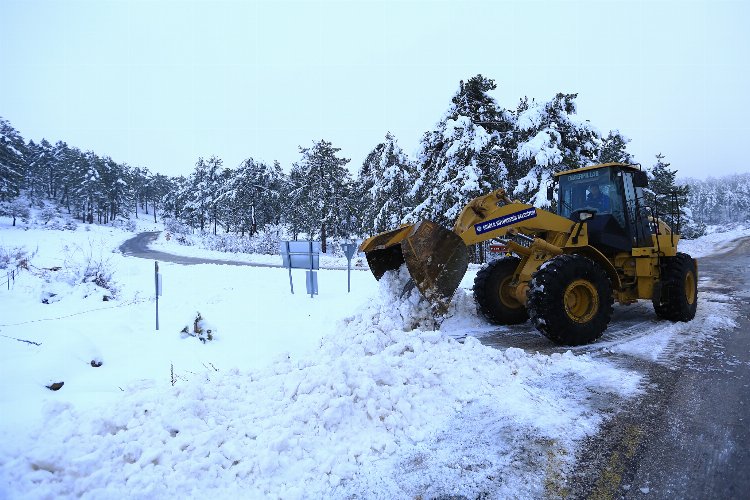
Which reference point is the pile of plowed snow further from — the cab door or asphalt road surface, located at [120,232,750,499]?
the cab door

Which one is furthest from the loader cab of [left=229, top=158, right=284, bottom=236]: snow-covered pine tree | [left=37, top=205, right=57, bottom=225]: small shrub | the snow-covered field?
[left=37, top=205, right=57, bottom=225]: small shrub

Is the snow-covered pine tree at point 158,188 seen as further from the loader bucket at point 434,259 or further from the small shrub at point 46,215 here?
the loader bucket at point 434,259

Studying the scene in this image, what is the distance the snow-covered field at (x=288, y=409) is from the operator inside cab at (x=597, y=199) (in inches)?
86.2

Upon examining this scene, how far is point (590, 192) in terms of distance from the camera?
6973 mm

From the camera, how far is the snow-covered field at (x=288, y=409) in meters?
2.50

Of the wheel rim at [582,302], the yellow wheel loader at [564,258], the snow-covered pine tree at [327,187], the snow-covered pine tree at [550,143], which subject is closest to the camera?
the yellow wheel loader at [564,258]

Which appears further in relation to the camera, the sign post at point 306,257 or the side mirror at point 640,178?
the sign post at point 306,257

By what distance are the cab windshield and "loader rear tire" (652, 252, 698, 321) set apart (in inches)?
50.0

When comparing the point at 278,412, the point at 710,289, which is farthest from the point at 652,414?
the point at 710,289

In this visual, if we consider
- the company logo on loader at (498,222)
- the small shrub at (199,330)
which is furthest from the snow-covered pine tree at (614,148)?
the small shrub at (199,330)

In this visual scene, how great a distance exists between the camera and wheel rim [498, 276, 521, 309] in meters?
6.77

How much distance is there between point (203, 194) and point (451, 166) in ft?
159

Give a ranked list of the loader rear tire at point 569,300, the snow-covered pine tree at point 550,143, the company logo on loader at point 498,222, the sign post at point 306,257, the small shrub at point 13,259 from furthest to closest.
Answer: the snow-covered pine tree at point 550,143 → the small shrub at point 13,259 → the sign post at point 306,257 → the company logo on loader at point 498,222 → the loader rear tire at point 569,300

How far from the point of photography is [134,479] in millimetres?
2410
